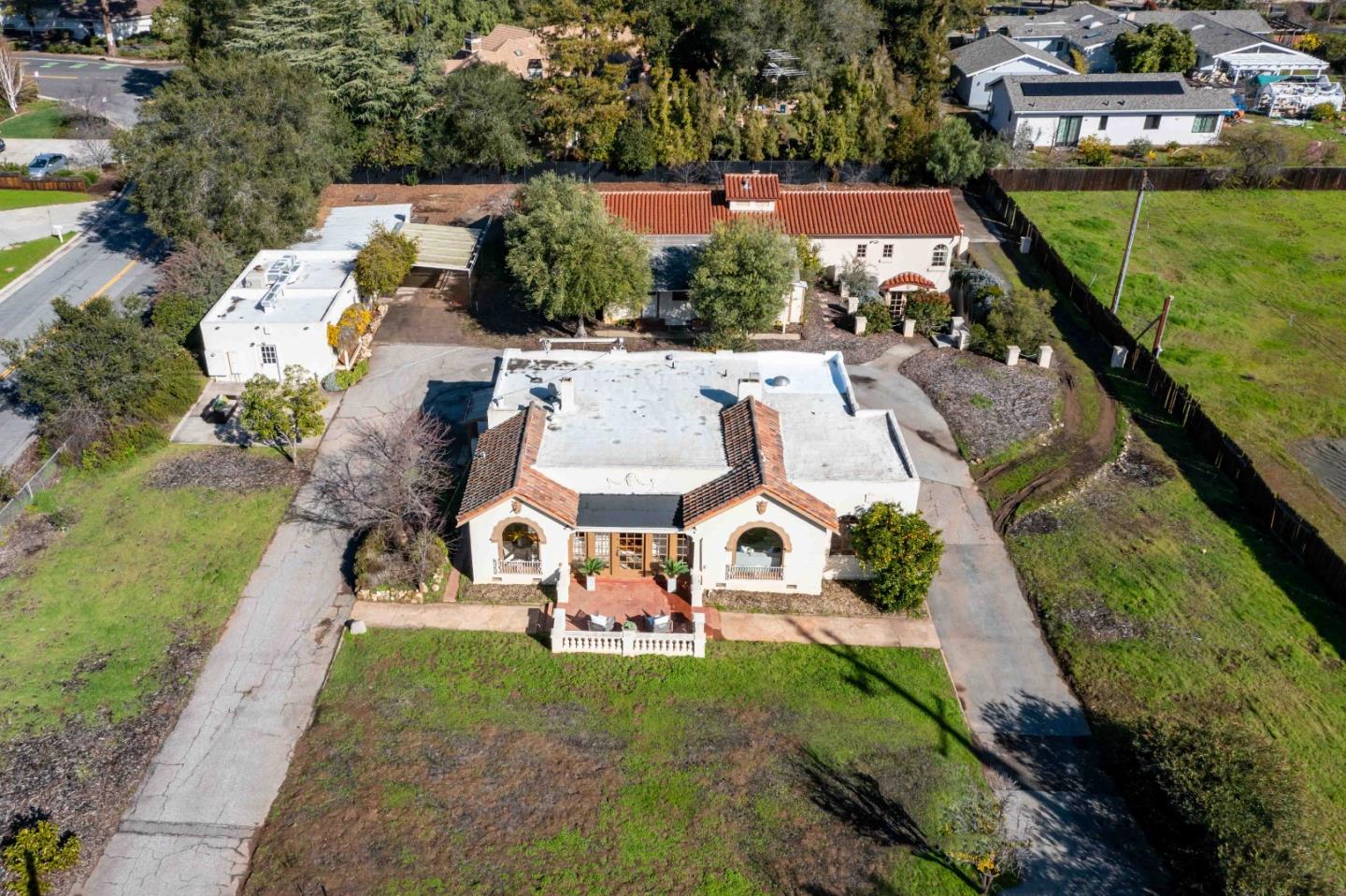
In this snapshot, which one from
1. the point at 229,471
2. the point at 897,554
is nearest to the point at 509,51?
the point at 229,471

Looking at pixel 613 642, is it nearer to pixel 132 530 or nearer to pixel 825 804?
pixel 825 804

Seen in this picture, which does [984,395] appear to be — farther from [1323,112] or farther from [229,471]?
[1323,112]

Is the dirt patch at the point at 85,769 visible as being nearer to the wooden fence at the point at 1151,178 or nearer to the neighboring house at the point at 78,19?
the wooden fence at the point at 1151,178

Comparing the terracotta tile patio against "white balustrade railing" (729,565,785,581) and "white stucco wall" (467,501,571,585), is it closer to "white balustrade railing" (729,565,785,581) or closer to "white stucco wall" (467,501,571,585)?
"white stucco wall" (467,501,571,585)

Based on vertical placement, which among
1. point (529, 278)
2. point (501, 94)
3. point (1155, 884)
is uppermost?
point (501, 94)

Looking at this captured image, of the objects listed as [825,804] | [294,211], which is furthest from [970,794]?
[294,211]

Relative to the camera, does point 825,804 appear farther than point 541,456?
No
